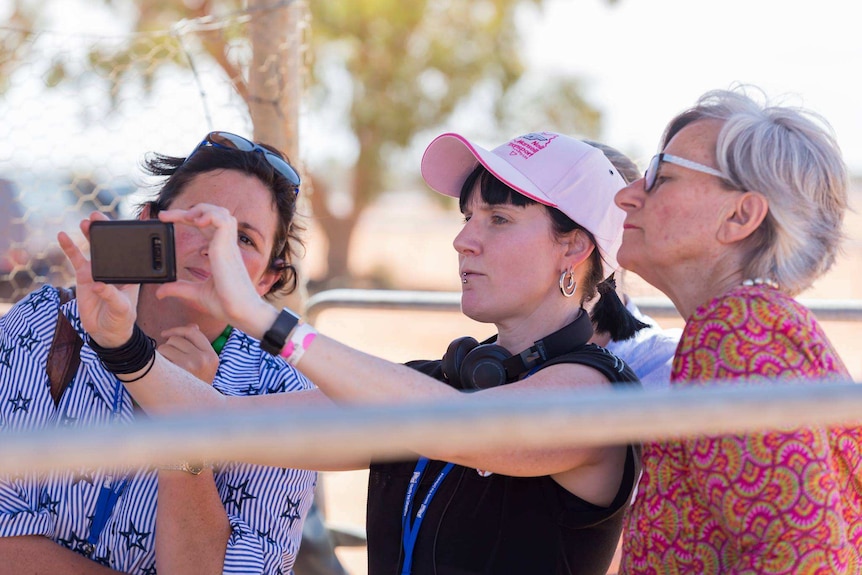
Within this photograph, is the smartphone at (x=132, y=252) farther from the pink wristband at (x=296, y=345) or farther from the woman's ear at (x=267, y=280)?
the woman's ear at (x=267, y=280)

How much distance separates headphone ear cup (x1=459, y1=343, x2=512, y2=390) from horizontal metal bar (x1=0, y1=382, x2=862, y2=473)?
37.8 inches

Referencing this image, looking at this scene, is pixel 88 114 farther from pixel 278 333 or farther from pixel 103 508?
pixel 278 333

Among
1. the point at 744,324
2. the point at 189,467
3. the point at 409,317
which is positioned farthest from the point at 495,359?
the point at 409,317

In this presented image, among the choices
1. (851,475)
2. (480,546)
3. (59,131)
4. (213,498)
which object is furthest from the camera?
(59,131)

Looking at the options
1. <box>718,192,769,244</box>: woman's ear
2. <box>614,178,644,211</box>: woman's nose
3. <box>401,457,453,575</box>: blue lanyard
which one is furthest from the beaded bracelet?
<box>718,192,769,244</box>: woman's ear

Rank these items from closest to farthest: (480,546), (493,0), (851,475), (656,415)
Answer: (656,415) < (851,475) < (480,546) < (493,0)

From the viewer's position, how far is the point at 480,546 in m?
1.83

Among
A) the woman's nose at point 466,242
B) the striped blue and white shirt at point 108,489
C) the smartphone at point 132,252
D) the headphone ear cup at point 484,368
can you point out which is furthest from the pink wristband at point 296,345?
the striped blue and white shirt at point 108,489

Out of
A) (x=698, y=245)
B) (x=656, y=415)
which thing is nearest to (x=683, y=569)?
(x=698, y=245)

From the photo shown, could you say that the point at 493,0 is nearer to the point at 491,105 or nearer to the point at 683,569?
the point at 491,105

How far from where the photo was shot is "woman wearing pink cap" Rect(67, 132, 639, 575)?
62.9 inches

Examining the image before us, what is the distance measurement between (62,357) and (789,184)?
1645mm

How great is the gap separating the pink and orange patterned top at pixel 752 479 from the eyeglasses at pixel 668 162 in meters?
0.27

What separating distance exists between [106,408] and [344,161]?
1457 centimetres
